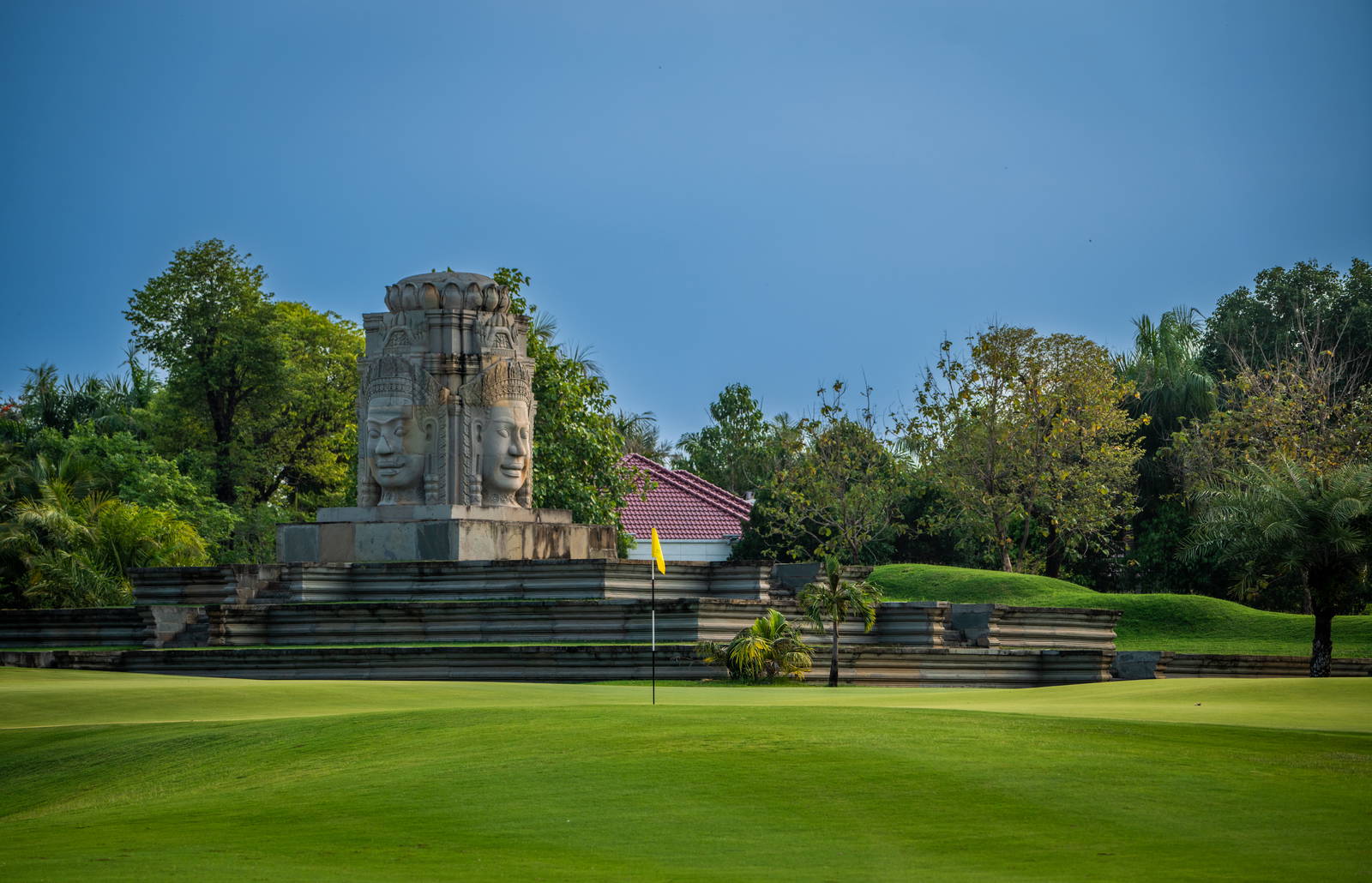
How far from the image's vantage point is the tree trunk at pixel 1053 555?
1522 inches

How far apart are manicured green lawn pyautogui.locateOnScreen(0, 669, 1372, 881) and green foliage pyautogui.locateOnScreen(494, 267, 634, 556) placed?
19768 mm

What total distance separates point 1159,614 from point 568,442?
13.6 m

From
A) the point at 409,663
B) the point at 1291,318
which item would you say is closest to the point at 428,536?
the point at 409,663

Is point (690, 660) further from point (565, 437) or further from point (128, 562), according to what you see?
point (565, 437)

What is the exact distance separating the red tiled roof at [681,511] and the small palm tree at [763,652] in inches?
1181

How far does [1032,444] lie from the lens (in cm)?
3666

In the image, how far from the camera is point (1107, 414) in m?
37.4

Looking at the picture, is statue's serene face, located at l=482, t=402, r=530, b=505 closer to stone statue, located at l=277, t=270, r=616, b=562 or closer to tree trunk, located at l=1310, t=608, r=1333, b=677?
stone statue, located at l=277, t=270, r=616, b=562

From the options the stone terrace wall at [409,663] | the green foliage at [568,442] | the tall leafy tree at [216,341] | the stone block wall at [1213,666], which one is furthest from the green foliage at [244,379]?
the stone block wall at [1213,666]

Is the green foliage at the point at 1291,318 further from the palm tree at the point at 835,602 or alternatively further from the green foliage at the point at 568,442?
the palm tree at the point at 835,602

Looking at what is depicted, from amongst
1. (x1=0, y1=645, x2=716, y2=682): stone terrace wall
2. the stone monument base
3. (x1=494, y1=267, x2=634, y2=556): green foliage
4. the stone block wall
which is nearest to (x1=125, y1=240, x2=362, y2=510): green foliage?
(x1=494, y1=267, x2=634, y2=556): green foliage

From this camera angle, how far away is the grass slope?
26.2 meters

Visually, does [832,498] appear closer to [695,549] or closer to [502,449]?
[695,549]

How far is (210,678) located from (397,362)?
768 centimetres
